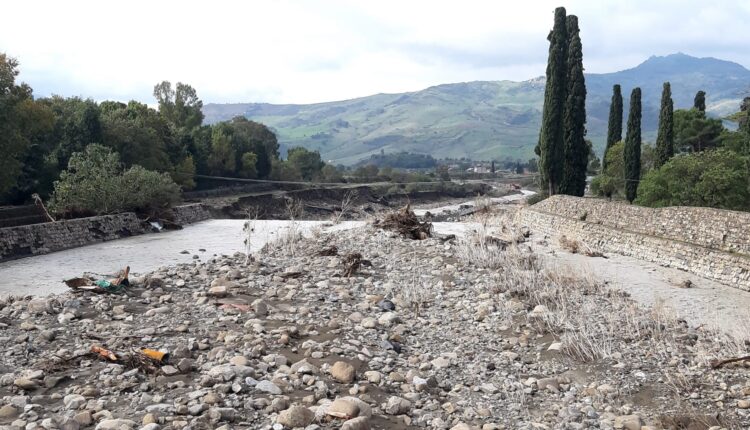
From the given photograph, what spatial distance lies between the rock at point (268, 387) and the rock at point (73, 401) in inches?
75.2

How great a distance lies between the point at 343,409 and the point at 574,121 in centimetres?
2896

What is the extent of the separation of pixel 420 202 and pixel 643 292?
49089 mm

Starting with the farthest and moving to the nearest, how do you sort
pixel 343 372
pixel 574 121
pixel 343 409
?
pixel 574 121
pixel 343 372
pixel 343 409

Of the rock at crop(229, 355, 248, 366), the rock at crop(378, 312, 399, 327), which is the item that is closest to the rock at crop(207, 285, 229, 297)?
the rock at crop(378, 312, 399, 327)

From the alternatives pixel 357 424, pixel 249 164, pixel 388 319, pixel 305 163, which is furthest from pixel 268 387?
pixel 305 163

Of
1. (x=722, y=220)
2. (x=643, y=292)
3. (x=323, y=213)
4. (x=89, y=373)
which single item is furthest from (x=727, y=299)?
(x=323, y=213)

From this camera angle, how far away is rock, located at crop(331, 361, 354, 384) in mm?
7738

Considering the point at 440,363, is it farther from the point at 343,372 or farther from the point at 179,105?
the point at 179,105

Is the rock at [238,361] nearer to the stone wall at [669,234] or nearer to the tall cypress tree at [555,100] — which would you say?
the stone wall at [669,234]

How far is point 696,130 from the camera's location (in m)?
41.0

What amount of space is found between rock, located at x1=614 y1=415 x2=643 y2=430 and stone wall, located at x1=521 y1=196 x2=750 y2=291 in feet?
37.3

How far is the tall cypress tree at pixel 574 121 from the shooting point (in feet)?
106

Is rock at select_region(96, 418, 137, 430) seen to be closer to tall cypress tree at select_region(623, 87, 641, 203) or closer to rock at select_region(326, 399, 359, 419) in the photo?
rock at select_region(326, 399, 359, 419)

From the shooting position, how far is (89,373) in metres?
7.67
